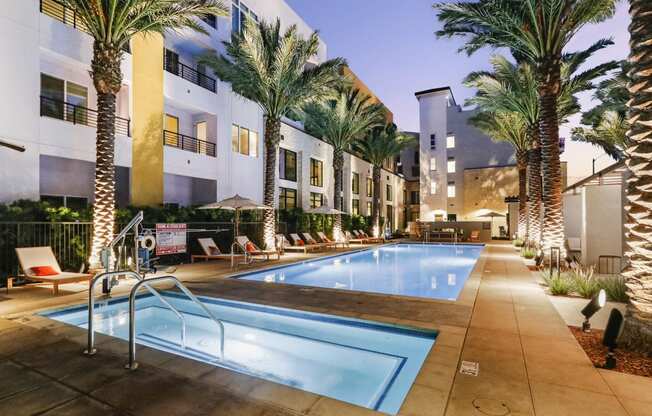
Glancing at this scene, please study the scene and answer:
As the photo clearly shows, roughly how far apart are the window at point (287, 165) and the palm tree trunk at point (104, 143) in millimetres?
13469

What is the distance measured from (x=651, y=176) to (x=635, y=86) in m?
1.22

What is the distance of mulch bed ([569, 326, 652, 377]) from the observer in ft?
12.4

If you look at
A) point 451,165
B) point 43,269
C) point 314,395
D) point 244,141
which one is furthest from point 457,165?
point 314,395

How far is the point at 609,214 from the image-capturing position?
11828 millimetres

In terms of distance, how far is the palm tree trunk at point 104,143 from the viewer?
33.5ft

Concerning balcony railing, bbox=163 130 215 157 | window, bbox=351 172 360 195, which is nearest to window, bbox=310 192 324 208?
window, bbox=351 172 360 195

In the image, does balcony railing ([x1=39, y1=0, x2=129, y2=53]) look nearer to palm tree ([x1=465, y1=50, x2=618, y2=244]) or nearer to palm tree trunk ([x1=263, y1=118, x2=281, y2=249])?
palm tree trunk ([x1=263, y1=118, x2=281, y2=249])

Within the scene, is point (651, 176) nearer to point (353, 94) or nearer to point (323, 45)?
point (353, 94)

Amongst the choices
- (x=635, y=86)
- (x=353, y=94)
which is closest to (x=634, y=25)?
(x=635, y=86)

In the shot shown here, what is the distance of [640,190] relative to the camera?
443 cm

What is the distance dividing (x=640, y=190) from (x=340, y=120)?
20.9 meters

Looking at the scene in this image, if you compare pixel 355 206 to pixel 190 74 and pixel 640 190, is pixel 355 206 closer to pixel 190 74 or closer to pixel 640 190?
pixel 190 74

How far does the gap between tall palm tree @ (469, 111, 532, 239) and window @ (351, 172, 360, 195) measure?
12044mm

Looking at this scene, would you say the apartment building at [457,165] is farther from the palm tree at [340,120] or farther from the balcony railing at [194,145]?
the balcony railing at [194,145]
